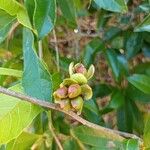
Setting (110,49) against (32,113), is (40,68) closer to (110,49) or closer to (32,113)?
(32,113)

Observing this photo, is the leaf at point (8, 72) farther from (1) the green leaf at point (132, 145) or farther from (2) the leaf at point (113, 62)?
(2) the leaf at point (113, 62)

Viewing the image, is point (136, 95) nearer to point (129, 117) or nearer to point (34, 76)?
point (129, 117)

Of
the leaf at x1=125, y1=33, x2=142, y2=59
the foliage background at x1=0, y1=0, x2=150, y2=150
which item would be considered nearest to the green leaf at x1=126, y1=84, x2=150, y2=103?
the foliage background at x1=0, y1=0, x2=150, y2=150

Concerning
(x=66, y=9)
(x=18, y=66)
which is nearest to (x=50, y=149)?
(x=18, y=66)

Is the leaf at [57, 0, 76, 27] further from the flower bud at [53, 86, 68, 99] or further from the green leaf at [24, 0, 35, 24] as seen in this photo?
the flower bud at [53, 86, 68, 99]

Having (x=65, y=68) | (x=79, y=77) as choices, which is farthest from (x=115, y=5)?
(x=65, y=68)

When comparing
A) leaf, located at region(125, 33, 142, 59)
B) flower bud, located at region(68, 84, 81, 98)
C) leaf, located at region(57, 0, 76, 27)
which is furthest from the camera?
leaf, located at region(125, 33, 142, 59)

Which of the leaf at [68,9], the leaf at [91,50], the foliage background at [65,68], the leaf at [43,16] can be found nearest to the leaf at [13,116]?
the foliage background at [65,68]
